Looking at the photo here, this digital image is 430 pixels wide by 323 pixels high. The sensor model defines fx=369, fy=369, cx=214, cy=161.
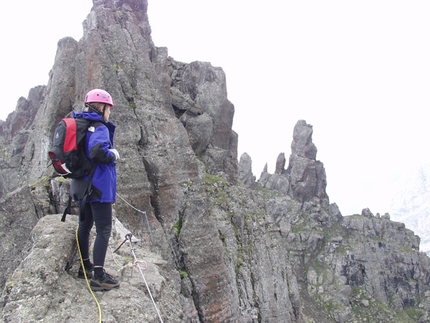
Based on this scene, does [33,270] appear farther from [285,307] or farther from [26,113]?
[26,113]

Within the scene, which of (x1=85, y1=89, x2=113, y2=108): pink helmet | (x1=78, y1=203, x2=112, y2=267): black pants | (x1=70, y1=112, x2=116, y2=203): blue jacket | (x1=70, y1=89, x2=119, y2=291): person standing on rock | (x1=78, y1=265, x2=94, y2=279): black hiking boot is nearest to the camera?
(x1=70, y1=112, x2=116, y2=203): blue jacket

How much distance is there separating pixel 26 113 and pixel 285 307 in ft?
188

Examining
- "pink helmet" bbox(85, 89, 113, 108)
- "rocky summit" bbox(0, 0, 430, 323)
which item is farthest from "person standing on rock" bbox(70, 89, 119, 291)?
"rocky summit" bbox(0, 0, 430, 323)

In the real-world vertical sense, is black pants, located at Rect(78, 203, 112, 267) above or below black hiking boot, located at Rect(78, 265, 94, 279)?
above

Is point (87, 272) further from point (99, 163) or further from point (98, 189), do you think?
point (99, 163)

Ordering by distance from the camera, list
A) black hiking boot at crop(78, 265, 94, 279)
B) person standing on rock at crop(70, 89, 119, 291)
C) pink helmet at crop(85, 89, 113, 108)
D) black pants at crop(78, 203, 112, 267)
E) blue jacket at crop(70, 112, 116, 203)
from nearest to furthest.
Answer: blue jacket at crop(70, 112, 116, 203), person standing on rock at crop(70, 89, 119, 291), black pants at crop(78, 203, 112, 267), pink helmet at crop(85, 89, 113, 108), black hiking boot at crop(78, 265, 94, 279)

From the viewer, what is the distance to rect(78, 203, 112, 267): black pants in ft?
A: 30.9

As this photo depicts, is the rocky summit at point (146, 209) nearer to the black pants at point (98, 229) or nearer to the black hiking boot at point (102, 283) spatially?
the black hiking boot at point (102, 283)

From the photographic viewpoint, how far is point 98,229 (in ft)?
31.4

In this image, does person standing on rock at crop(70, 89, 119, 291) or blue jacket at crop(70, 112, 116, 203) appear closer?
blue jacket at crop(70, 112, 116, 203)

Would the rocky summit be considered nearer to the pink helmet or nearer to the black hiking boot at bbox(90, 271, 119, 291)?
the black hiking boot at bbox(90, 271, 119, 291)

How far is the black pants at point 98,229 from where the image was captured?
371 inches

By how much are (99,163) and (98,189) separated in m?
0.66

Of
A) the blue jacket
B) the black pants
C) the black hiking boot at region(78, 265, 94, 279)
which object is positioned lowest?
the black hiking boot at region(78, 265, 94, 279)
